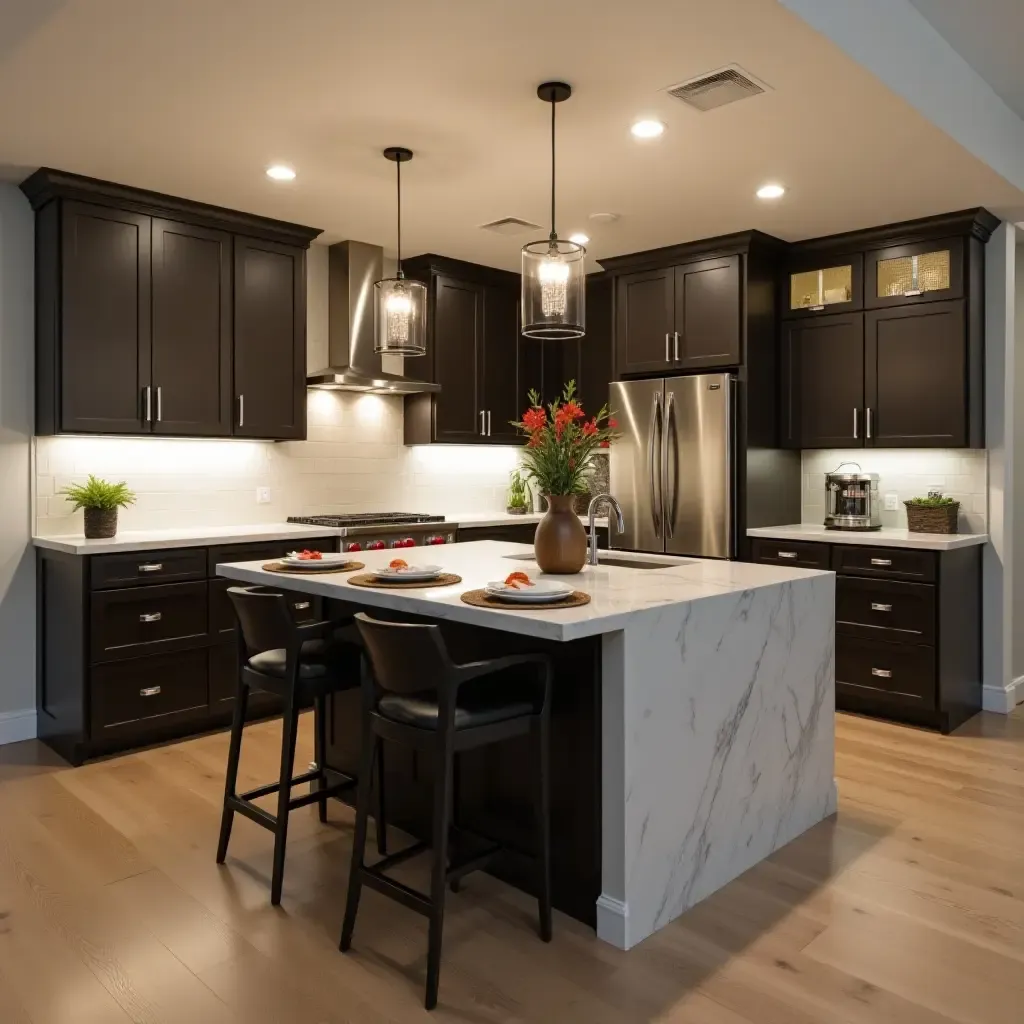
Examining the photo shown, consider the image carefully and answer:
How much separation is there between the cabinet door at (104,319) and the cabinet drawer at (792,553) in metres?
3.34

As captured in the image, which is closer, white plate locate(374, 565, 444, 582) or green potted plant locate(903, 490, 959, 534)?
white plate locate(374, 565, 444, 582)

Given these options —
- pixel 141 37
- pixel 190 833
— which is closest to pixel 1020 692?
pixel 190 833

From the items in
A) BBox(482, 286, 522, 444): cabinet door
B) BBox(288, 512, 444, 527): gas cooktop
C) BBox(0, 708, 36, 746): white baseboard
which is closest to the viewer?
BBox(0, 708, 36, 746): white baseboard

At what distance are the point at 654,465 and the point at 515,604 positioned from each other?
3183mm

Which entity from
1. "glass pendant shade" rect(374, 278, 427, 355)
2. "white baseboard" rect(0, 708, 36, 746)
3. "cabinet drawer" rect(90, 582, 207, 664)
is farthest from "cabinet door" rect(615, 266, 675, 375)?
"white baseboard" rect(0, 708, 36, 746)

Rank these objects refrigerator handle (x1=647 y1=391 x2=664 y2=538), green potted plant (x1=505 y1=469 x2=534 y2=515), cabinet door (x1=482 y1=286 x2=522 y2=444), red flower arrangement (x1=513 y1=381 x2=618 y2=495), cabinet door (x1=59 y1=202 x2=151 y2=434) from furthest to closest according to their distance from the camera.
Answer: green potted plant (x1=505 y1=469 x2=534 y2=515)
cabinet door (x1=482 y1=286 x2=522 y2=444)
refrigerator handle (x1=647 y1=391 x2=664 y2=538)
cabinet door (x1=59 y1=202 x2=151 y2=434)
red flower arrangement (x1=513 y1=381 x2=618 y2=495)

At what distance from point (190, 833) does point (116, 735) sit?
1.07 metres

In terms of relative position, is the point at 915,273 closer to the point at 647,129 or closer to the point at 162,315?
the point at 647,129

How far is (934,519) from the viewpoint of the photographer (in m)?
4.73

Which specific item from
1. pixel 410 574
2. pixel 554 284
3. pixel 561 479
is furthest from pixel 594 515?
pixel 554 284

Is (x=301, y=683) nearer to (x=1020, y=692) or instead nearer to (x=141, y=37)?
(x=141, y=37)

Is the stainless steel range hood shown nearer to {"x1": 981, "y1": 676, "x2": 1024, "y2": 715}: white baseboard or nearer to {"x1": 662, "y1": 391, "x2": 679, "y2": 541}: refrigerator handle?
{"x1": 662, "y1": 391, "x2": 679, "y2": 541}: refrigerator handle

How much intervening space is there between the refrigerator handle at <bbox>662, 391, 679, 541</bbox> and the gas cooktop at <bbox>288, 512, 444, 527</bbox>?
54.0 inches

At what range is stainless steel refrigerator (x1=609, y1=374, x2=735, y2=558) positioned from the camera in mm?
5141
